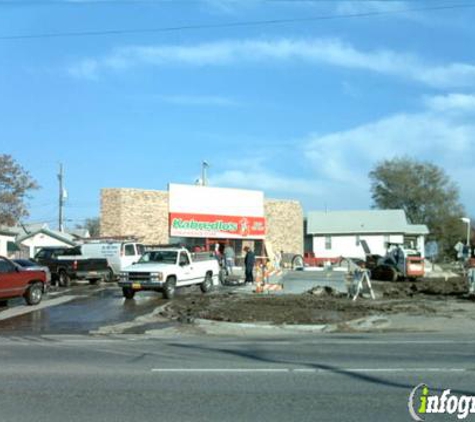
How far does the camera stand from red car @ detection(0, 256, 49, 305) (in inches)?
869

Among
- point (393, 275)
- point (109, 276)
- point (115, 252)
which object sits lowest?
point (393, 275)

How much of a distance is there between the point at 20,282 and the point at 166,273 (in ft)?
17.0

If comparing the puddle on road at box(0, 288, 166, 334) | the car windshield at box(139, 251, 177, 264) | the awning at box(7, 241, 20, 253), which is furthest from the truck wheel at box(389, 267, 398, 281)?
the awning at box(7, 241, 20, 253)

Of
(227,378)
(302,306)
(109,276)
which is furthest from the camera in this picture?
(109,276)

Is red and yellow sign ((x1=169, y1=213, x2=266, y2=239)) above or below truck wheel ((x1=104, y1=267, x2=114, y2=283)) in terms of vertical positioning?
above

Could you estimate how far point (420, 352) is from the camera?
481 inches

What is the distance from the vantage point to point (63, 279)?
34.6m


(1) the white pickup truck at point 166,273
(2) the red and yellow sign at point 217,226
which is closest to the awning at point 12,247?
(2) the red and yellow sign at point 217,226

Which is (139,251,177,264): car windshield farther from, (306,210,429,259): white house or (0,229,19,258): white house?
(306,210,429,259): white house

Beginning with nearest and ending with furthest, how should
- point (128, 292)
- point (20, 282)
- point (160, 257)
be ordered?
point (20, 282)
point (128, 292)
point (160, 257)

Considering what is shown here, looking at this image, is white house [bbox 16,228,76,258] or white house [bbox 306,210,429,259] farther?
white house [bbox 306,210,429,259]

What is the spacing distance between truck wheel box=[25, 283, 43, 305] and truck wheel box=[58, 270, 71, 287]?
10829mm

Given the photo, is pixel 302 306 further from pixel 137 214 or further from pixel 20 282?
pixel 137 214

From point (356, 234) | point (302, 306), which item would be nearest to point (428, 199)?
point (356, 234)
